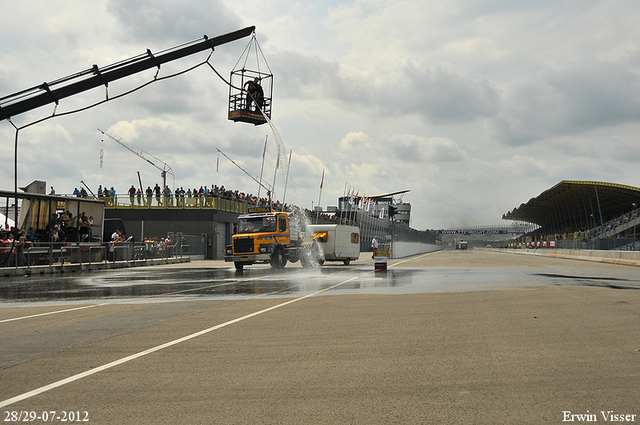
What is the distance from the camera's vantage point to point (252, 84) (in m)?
33.0

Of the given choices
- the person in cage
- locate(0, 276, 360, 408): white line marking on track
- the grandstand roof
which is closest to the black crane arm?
the person in cage

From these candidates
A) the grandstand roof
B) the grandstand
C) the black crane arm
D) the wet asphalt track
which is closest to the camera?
the wet asphalt track

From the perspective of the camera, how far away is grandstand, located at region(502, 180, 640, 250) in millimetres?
54156

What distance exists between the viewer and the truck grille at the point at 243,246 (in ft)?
88.8

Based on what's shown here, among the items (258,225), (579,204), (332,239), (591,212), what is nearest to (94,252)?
(258,225)

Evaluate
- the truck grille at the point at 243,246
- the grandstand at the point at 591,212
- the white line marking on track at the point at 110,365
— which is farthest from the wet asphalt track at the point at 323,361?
the grandstand at the point at 591,212

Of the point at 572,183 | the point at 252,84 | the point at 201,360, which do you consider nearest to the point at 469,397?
the point at 201,360

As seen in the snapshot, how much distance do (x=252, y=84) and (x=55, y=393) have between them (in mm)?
29249

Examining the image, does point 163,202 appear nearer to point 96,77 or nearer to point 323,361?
point 96,77

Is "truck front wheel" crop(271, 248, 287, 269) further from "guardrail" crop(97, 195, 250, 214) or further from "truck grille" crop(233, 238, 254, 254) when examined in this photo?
"guardrail" crop(97, 195, 250, 214)

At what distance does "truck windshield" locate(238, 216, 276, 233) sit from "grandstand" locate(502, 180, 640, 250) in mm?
32736

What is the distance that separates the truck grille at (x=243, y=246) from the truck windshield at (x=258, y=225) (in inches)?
23.2

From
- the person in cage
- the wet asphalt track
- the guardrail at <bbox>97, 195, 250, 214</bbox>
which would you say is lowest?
the wet asphalt track

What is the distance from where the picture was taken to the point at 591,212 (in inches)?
3895
